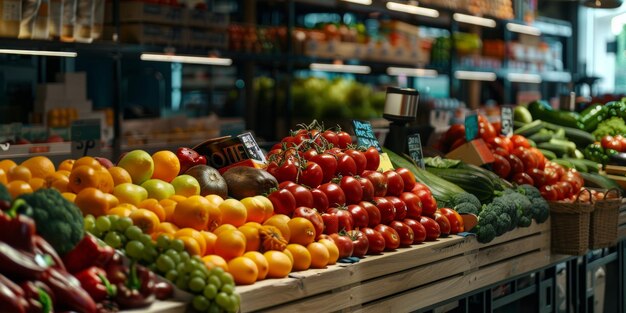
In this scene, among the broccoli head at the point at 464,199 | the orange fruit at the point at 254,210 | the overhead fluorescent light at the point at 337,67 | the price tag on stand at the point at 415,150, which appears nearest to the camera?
the orange fruit at the point at 254,210

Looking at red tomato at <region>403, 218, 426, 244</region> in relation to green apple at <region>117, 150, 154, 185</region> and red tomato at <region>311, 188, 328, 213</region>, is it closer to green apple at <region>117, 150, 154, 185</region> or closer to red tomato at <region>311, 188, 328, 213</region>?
red tomato at <region>311, 188, 328, 213</region>

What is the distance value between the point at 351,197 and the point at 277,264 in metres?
0.72

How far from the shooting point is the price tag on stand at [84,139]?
445 cm

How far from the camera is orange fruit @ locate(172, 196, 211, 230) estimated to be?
264cm

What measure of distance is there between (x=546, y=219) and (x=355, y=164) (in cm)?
139

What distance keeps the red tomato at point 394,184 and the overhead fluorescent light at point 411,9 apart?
506cm

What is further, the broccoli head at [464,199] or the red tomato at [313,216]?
the broccoli head at [464,199]

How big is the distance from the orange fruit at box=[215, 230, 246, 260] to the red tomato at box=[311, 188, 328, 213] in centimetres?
61

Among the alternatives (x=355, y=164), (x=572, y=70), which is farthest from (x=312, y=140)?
(x=572, y=70)

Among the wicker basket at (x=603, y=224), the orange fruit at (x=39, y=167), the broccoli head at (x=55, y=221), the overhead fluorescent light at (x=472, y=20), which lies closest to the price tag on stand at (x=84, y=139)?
the orange fruit at (x=39, y=167)

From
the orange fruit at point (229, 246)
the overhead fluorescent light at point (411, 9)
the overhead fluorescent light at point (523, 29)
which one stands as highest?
the overhead fluorescent light at point (523, 29)

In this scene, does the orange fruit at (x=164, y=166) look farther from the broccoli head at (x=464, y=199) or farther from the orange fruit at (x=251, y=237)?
the broccoli head at (x=464, y=199)

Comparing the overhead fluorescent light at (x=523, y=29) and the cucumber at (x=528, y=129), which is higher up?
the overhead fluorescent light at (x=523, y=29)

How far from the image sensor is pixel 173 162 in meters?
3.09
